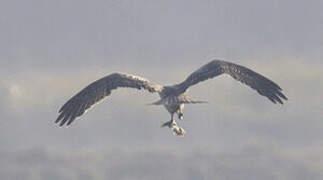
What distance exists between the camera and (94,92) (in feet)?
149

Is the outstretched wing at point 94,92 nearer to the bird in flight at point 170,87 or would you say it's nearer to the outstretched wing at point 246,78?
the bird in flight at point 170,87

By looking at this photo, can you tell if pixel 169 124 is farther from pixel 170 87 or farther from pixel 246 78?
pixel 246 78

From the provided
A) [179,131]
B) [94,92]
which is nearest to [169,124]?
[179,131]

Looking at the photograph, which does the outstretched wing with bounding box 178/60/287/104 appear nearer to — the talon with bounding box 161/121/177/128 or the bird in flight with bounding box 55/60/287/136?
the bird in flight with bounding box 55/60/287/136

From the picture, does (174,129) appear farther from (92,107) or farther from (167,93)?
(92,107)

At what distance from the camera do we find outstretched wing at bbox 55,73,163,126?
4484cm

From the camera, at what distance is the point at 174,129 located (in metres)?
43.6

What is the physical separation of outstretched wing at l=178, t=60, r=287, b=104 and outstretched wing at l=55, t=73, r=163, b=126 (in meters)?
4.28

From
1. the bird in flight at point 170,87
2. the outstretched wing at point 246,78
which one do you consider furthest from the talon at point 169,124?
the outstretched wing at point 246,78

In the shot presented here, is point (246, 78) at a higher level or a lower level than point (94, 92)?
higher

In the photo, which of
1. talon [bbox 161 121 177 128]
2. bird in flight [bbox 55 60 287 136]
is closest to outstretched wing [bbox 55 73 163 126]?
bird in flight [bbox 55 60 287 136]

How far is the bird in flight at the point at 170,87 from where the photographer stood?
4316cm

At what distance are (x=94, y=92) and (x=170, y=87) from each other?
625cm

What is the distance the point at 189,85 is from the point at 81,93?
8311mm
